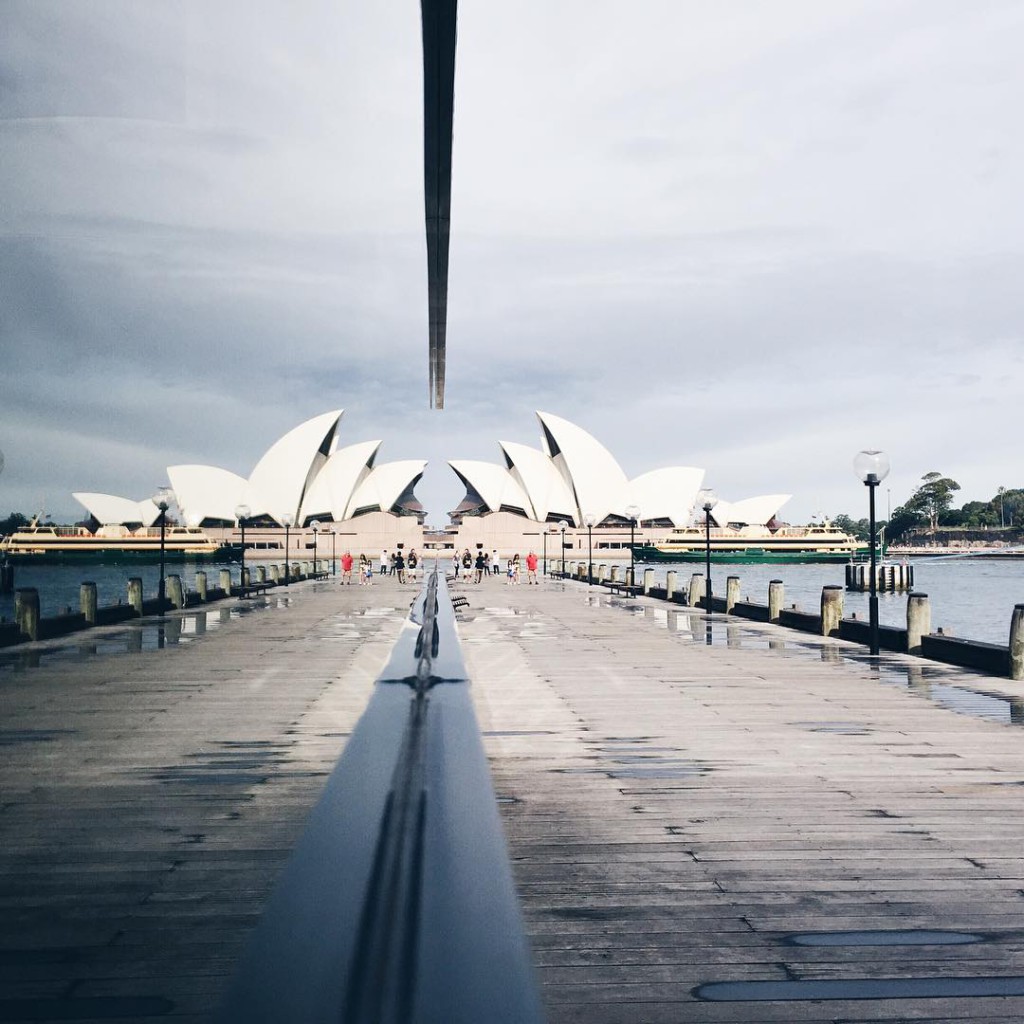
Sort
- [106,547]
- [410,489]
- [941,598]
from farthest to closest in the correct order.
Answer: [410,489] < [106,547] < [941,598]

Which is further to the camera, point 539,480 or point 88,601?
point 539,480

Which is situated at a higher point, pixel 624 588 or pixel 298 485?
pixel 298 485

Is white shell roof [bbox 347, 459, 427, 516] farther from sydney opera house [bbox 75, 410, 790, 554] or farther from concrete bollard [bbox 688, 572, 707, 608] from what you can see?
concrete bollard [bbox 688, 572, 707, 608]

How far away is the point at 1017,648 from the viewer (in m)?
10.1

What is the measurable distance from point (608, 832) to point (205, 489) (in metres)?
101

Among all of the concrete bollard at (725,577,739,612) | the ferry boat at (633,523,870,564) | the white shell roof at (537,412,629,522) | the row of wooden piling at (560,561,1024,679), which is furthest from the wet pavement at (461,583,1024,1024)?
the ferry boat at (633,523,870,564)

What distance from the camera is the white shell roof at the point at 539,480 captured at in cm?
9538

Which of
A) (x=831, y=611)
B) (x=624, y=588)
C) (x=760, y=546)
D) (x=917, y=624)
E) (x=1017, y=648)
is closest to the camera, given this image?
(x=1017, y=648)

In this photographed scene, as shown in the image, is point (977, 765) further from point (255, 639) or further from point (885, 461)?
point (255, 639)

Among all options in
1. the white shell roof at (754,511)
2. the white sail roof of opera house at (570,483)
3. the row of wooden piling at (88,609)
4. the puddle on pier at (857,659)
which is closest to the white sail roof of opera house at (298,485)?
the white sail roof of opera house at (570,483)

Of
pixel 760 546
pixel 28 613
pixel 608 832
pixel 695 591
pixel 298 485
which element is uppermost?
pixel 298 485

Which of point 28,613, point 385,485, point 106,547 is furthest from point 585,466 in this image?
point 28,613

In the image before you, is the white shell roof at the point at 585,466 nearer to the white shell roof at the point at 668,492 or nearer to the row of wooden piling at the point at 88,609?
the white shell roof at the point at 668,492

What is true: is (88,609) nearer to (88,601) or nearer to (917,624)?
(88,601)
